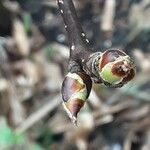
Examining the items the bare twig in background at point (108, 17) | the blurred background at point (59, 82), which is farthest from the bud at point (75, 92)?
the bare twig in background at point (108, 17)

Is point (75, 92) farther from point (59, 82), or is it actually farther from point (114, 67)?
point (59, 82)

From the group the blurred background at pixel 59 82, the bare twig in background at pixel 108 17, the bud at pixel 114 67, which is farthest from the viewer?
the bare twig in background at pixel 108 17

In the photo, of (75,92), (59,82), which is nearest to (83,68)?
(75,92)

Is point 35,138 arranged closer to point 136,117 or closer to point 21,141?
point 21,141

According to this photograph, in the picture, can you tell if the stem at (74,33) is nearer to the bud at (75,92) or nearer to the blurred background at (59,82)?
the bud at (75,92)

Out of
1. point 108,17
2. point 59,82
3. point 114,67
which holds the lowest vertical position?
point 114,67

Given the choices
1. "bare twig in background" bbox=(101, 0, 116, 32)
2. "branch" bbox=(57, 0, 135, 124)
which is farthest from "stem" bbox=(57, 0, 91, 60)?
"bare twig in background" bbox=(101, 0, 116, 32)

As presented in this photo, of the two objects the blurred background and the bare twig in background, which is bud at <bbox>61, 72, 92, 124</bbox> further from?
the bare twig in background
